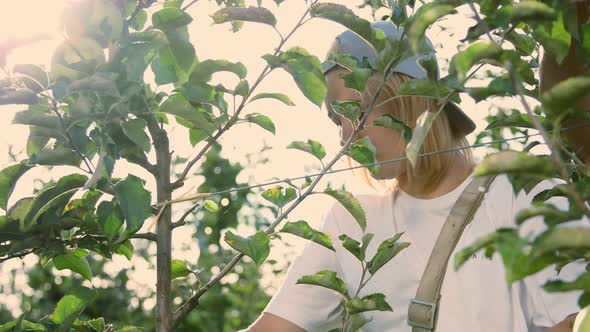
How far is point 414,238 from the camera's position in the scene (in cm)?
242

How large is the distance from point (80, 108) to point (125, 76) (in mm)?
100

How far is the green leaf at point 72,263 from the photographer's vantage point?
6.24 feet

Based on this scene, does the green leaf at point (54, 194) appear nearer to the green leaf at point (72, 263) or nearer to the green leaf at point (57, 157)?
the green leaf at point (57, 157)

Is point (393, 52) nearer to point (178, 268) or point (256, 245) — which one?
point (256, 245)

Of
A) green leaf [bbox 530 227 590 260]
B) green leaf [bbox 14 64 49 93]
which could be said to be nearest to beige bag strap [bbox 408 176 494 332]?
green leaf [bbox 14 64 49 93]

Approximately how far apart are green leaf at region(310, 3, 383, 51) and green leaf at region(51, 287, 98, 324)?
72cm

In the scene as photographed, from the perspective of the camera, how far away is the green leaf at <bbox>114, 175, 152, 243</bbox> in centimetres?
162

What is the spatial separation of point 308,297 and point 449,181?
468 mm

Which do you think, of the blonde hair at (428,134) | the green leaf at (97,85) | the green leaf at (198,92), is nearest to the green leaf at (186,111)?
the green leaf at (198,92)

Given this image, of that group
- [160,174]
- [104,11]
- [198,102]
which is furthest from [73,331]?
[104,11]

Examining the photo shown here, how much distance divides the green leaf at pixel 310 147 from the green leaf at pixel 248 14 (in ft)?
0.88

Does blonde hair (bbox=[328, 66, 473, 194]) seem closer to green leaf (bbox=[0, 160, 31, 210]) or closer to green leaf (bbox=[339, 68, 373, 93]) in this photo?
green leaf (bbox=[339, 68, 373, 93])

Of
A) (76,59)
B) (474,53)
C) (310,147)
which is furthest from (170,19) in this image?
(474,53)

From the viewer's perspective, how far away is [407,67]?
230cm
